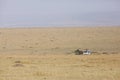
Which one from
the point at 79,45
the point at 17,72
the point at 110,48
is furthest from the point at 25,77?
the point at 79,45

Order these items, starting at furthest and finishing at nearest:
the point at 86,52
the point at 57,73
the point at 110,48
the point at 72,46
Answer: the point at 72,46 < the point at 110,48 < the point at 86,52 < the point at 57,73

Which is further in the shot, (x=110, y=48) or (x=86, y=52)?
(x=110, y=48)

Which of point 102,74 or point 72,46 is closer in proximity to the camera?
point 102,74

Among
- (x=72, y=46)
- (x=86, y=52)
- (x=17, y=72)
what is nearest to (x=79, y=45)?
(x=72, y=46)

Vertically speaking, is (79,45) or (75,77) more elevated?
(75,77)

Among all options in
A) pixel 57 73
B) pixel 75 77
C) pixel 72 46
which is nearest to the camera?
pixel 75 77

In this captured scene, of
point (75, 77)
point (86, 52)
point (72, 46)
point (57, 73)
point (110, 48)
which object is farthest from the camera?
point (72, 46)

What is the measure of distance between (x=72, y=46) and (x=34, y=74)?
29.1 m

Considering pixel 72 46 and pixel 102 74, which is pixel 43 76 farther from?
pixel 72 46

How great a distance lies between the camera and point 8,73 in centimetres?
2145

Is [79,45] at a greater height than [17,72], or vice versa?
[17,72]

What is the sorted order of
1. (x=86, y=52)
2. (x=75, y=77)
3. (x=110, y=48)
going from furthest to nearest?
1. (x=110, y=48)
2. (x=86, y=52)
3. (x=75, y=77)

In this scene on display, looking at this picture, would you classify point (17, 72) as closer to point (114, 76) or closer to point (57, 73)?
point (57, 73)

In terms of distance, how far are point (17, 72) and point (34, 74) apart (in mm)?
1575
